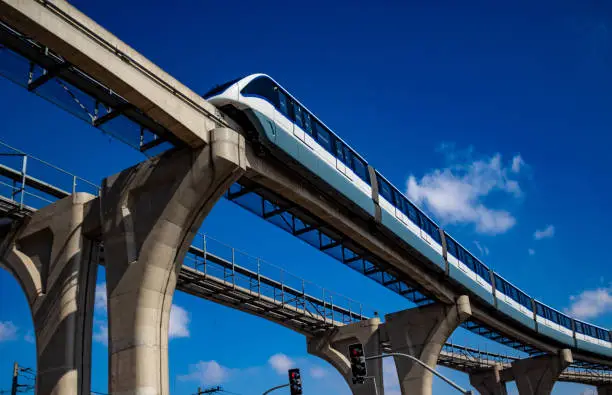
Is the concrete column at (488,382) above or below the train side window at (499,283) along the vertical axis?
below

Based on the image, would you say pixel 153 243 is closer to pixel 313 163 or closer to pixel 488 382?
pixel 313 163

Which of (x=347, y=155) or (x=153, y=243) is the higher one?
(x=347, y=155)

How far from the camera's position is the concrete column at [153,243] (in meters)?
18.6

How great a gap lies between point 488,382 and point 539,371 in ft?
31.6

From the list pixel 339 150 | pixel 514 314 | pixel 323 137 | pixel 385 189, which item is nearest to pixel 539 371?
pixel 514 314

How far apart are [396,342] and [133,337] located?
2667 centimetres

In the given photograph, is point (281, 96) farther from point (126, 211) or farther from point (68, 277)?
point (68, 277)

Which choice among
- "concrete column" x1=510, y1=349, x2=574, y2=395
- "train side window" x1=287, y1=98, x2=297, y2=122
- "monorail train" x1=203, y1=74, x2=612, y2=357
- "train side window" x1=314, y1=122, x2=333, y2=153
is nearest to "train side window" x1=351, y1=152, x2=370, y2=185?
"monorail train" x1=203, y1=74, x2=612, y2=357

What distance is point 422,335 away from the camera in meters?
40.7

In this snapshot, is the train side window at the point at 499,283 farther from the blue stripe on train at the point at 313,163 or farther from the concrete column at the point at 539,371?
the blue stripe on train at the point at 313,163

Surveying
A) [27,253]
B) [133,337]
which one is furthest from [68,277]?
[133,337]

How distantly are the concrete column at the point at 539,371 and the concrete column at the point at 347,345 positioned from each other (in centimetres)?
2561

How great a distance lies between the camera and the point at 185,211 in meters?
19.8

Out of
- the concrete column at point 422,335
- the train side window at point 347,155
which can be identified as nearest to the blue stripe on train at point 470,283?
the concrete column at point 422,335
